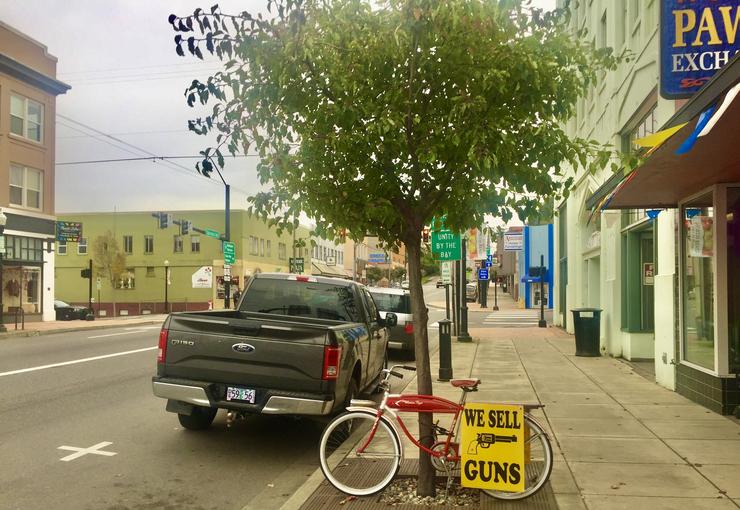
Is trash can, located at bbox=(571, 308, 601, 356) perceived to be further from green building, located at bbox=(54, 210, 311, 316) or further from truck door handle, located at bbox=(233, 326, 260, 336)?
green building, located at bbox=(54, 210, 311, 316)

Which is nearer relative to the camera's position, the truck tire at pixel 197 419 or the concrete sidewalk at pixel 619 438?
the concrete sidewalk at pixel 619 438

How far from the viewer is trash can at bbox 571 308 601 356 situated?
15.0 metres

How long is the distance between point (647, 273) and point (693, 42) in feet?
22.6

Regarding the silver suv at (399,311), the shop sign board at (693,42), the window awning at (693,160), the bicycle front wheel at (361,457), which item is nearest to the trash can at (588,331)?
the silver suv at (399,311)

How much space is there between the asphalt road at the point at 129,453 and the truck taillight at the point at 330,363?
903 mm

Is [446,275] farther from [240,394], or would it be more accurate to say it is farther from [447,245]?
[240,394]

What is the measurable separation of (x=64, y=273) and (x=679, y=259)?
187 feet

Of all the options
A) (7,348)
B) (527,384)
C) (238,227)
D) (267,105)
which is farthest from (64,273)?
(267,105)

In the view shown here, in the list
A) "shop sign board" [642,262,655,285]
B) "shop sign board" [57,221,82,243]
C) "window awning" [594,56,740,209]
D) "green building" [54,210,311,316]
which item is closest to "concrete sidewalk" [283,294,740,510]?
"shop sign board" [642,262,655,285]

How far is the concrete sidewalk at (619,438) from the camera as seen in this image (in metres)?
5.06

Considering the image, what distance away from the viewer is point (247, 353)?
657 centimetres

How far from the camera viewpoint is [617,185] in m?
8.20

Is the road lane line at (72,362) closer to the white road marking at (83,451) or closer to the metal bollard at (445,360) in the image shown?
the white road marking at (83,451)

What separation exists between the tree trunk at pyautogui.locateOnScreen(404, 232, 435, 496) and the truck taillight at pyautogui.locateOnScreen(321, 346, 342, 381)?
1310 millimetres
